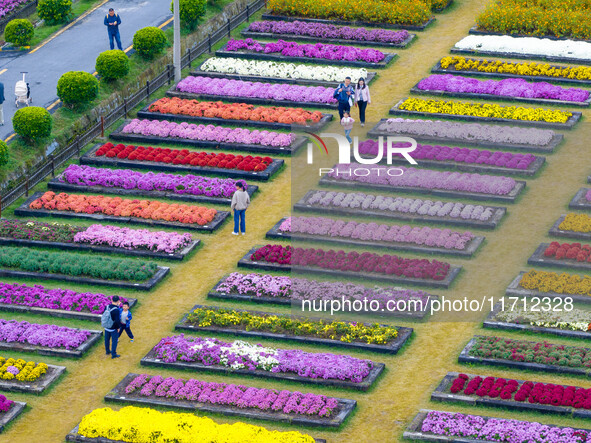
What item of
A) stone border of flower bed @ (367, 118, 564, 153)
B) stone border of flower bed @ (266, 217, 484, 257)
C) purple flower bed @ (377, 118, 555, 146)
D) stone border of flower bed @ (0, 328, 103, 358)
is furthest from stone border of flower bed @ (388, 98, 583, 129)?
stone border of flower bed @ (0, 328, 103, 358)

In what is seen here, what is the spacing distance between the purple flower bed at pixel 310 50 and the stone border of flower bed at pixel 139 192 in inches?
435

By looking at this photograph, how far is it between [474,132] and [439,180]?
3.86m

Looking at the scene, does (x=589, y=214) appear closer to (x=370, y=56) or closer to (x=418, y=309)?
(x=418, y=309)

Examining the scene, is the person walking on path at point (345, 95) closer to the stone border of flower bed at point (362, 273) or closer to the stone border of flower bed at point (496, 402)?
the stone border of flower bed at point (362, 273)

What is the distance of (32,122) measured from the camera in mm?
46094

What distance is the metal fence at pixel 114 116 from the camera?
149 ft

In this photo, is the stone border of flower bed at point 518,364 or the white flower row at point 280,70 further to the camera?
the white flower row at point 280,70

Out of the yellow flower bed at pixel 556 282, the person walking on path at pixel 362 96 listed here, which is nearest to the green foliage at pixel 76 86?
the person walking on path at pixel 362 96

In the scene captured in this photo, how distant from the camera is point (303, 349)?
36.4 metres

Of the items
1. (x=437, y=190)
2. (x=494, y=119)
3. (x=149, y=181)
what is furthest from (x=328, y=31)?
(x=437, y=190)

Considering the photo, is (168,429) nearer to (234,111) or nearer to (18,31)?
(234,111)

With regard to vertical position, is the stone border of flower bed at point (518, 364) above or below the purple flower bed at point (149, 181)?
below

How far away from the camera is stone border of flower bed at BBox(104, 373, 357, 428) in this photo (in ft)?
108

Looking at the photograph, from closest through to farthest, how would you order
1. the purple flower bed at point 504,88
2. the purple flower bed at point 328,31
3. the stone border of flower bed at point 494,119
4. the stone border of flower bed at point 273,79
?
the stone border of flower bed at point 494,119 < the purple flower bed at point 504,88 < the stone border of flower bed at point 273,79 < the purple flower bed at point 328,31
